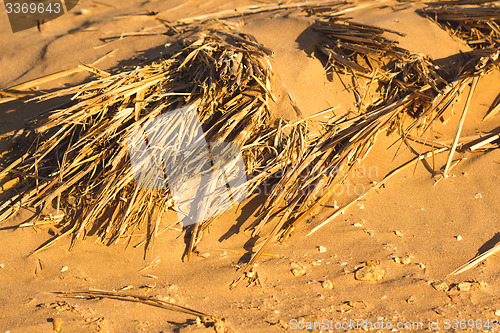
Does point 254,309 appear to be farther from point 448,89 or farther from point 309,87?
point 448,89

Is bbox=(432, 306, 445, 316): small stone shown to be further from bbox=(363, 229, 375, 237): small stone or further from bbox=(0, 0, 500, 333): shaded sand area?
bbox=(363, 229, 375, 237): small stone

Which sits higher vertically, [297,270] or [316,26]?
[316,26]

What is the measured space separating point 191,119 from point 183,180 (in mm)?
411

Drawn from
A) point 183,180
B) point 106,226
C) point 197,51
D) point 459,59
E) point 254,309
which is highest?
point 197,51

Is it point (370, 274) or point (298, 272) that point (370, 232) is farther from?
point (298, 272)

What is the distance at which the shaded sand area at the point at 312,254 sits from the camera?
199 cm

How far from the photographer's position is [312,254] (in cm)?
232

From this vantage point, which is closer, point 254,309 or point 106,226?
point 254,309

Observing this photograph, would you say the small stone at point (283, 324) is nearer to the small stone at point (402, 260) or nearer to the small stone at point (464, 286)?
the small stone at point (402, 260)

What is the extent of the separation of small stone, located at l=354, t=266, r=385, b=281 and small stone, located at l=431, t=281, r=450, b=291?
243 millimetres

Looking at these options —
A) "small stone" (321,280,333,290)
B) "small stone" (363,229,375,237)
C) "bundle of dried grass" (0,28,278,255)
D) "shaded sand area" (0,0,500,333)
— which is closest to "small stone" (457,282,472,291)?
"shaded sand area" (0,0,500,333)

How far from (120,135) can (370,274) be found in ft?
5.50

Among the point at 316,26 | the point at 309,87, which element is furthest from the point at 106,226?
the point at 316,26

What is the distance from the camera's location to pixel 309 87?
2.88 meters
